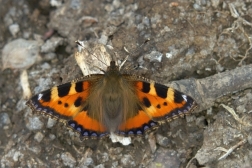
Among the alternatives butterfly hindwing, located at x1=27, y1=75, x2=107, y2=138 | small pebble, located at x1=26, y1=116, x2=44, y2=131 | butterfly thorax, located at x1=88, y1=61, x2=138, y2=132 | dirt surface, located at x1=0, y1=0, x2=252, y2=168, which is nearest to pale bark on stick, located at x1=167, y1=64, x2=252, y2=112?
dirt surface, located at x1=0, y1=0, x2=252, y2=168

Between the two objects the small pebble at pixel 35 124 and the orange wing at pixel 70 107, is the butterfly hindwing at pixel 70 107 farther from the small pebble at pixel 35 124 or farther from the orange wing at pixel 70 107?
the small pebble at pixel 35 124

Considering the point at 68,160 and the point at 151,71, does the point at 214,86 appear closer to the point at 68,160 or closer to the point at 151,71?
the point at 151,71

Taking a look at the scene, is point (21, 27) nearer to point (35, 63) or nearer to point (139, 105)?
point (35, 63)

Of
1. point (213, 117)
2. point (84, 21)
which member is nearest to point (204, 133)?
point (213, 117)

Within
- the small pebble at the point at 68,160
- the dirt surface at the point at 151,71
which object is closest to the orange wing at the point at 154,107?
the dirt surface at the point at 151,71

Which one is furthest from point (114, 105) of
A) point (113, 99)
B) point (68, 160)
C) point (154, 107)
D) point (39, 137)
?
point (39, 137)
